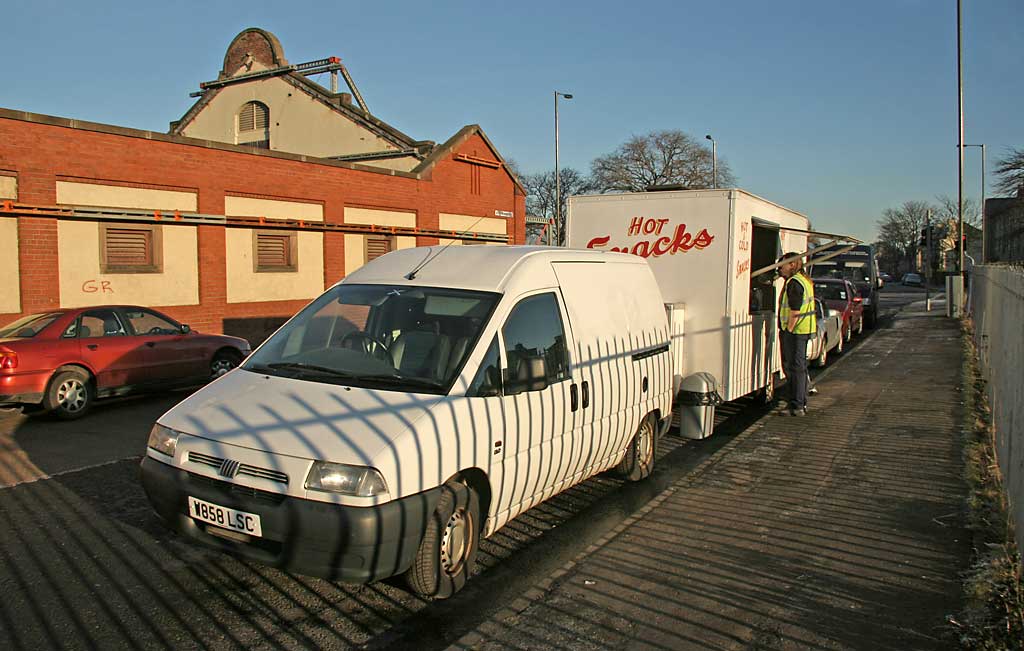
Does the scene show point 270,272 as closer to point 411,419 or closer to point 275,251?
point 275,251

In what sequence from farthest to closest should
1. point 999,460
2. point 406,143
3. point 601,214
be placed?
point 406,143 → point 601,214 → point 999,460

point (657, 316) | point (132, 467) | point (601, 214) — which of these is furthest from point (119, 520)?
point (601, 214)

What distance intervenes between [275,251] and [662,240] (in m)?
12.4

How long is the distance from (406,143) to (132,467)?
20.5 m

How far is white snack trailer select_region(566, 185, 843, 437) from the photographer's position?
8500 millimetres

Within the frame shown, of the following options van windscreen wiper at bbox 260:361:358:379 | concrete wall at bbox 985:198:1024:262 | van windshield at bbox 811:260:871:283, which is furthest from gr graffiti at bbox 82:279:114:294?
concrete wall at bbox 985:198:1024:262

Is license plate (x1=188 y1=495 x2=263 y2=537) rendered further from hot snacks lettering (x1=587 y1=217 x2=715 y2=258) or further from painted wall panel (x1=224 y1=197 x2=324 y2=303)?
painted wall panel (x1=224 y1=197 x2=324 y2=303)

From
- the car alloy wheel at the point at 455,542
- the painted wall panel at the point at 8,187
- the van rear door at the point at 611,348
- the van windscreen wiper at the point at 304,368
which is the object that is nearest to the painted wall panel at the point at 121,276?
the painted wall panel at the point at 8,187

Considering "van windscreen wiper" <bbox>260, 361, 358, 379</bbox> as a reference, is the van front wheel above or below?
below

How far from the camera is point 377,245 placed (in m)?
21.5

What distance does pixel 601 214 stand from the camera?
9.41 metres

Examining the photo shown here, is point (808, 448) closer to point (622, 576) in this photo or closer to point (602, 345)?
point (602, 345)

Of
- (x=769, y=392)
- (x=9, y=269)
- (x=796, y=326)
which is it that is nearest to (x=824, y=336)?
(x=769, y=392)

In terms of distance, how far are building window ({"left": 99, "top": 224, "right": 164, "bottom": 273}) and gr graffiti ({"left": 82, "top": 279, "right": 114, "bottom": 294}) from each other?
0.23m
